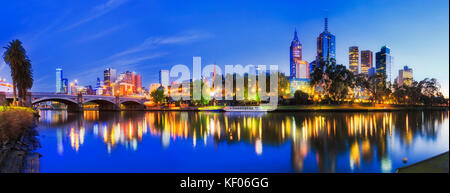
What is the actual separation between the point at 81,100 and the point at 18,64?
118 feet

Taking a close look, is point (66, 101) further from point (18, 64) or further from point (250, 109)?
point (250, 109)

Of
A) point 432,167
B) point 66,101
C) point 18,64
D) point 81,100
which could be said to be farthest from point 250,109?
point 66,101

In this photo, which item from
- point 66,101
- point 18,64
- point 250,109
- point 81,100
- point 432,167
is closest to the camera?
point 432,167

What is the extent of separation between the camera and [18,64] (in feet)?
124

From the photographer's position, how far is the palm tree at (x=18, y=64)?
37125mm

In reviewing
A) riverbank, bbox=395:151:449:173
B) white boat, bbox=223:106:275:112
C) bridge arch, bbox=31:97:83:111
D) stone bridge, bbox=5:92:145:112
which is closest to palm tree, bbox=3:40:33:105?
stone bridge, bbox=5:92:145:112

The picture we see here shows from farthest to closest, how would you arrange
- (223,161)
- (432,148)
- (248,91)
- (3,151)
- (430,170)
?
1. (248,91)
2. (432,148)
3. (223,161)
4. (3,151)
5. (430,170)

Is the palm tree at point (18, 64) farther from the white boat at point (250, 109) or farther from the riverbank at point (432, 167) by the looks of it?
the riverbank at point (432, 167)

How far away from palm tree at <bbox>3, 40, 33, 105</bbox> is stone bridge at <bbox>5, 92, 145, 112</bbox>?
2212cm

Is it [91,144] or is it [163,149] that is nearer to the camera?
[163,149]
